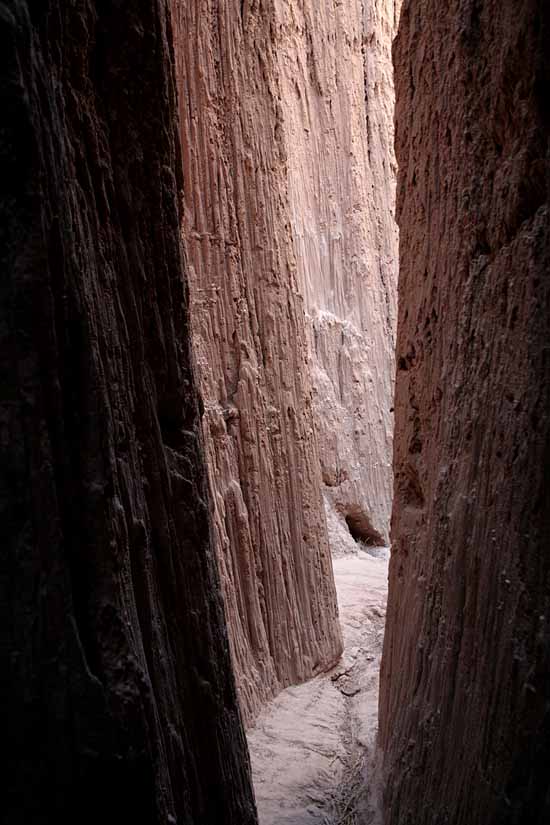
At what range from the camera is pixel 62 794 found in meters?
1.33

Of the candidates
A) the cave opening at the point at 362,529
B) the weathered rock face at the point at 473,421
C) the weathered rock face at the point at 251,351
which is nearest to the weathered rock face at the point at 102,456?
the weathered rock face at the point at 473,421

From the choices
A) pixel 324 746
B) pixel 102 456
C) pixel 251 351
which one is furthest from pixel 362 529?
pixel 102 456

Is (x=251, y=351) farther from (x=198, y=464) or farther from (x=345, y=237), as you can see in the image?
(x=345, y=237)

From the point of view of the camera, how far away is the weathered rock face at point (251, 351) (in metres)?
4.05

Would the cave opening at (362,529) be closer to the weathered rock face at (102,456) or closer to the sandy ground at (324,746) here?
the sandy ground at (324,746)

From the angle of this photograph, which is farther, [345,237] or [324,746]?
[345,237]

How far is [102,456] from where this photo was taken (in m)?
1.54

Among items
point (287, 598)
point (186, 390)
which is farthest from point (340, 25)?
point (186, 390)

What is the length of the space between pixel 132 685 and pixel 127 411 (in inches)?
26.8

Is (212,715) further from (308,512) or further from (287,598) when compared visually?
(308,512)

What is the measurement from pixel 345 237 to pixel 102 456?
8.35 m

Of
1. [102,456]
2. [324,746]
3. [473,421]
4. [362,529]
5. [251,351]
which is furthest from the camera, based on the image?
[362,529]

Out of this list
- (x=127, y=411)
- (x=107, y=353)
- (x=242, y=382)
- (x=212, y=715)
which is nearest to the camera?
(x=107, y=353)

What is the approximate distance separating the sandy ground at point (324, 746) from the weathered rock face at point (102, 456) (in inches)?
39.5
